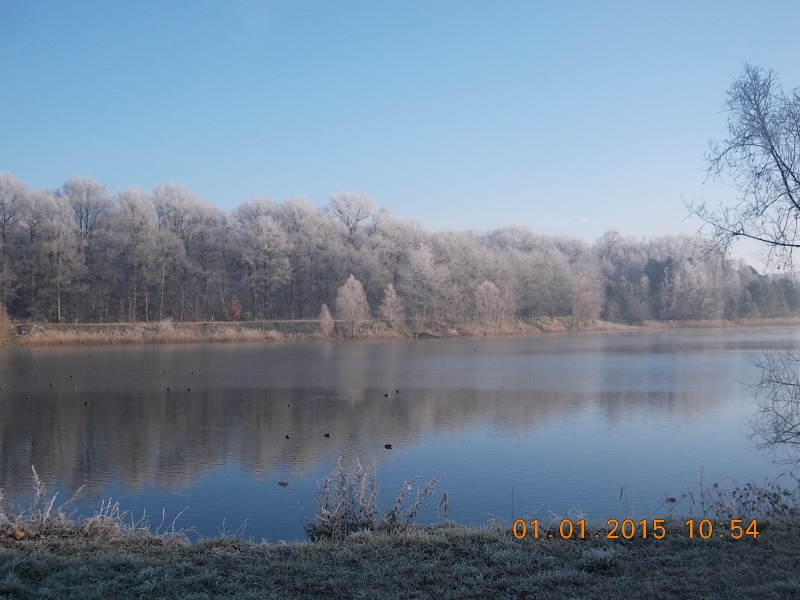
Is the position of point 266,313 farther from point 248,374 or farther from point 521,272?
point 248,374

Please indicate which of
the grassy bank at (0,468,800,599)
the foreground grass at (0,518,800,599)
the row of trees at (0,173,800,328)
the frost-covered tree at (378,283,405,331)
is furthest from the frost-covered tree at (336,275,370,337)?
the foreground grass at (0,518,800,599)

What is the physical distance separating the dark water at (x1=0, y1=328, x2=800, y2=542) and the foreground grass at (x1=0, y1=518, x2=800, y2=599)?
2585mm

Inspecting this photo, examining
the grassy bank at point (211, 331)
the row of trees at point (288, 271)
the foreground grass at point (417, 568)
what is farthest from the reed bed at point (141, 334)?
the foreground grass at point (417, 568)

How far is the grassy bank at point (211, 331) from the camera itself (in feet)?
138

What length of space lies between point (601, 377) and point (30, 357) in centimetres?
2809

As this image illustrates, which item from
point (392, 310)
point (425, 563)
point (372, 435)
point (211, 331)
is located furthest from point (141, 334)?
point (425, 563)

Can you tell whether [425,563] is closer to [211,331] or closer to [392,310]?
[211,331]

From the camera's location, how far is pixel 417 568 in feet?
17.0

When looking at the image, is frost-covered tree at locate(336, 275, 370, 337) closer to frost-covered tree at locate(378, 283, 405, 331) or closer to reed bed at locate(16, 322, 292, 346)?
frost-covered tree at locate(378, 283, 405, 331)

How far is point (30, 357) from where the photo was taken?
33.7 m

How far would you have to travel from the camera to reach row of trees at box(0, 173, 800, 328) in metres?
48.3

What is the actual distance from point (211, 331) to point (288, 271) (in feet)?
35.4

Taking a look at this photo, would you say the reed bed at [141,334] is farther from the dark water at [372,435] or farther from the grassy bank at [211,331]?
the dark water at [372,435]

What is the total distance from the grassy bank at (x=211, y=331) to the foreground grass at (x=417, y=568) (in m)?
40.4
